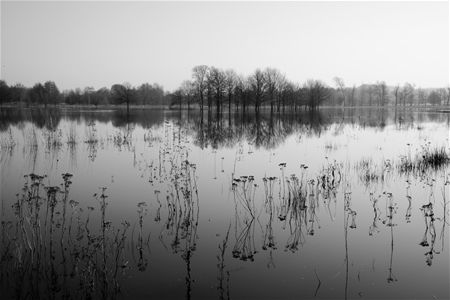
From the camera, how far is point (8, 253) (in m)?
6.54

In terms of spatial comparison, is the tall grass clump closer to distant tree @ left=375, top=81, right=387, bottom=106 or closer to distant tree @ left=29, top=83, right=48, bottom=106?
distant tree @ left=29, top=83, right=48, bottom=106

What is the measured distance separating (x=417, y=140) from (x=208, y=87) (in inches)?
2439

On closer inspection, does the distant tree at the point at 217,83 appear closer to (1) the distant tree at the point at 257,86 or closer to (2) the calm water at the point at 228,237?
(1) the distant tree at the point at 257,86

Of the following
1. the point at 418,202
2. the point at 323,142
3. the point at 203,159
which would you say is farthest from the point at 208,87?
the point at 418,202

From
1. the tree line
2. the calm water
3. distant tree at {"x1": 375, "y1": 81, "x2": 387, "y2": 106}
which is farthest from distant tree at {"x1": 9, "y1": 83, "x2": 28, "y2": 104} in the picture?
distant tree at {"x1": 375, "y1": 81, "x2": 387, "y2": 106}

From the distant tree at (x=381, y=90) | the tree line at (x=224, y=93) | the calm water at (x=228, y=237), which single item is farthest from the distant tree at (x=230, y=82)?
the distant tree at (x=381, y=90)

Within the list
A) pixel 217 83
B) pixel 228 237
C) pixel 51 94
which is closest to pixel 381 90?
pixel 217 83

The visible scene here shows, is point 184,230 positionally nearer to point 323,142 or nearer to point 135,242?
point 135,242

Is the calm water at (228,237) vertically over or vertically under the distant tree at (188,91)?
under

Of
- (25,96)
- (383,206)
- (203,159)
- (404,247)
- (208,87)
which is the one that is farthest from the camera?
(25,96)

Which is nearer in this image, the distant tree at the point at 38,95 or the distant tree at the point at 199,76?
the distant tree at the point at 199,76

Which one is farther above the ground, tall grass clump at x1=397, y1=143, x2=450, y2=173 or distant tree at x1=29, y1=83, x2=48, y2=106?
distant tree at x1=29, y1=83, x2=48, y2=106

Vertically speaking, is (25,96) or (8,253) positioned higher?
(25,96)

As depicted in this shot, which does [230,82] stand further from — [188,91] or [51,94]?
[51,94]
